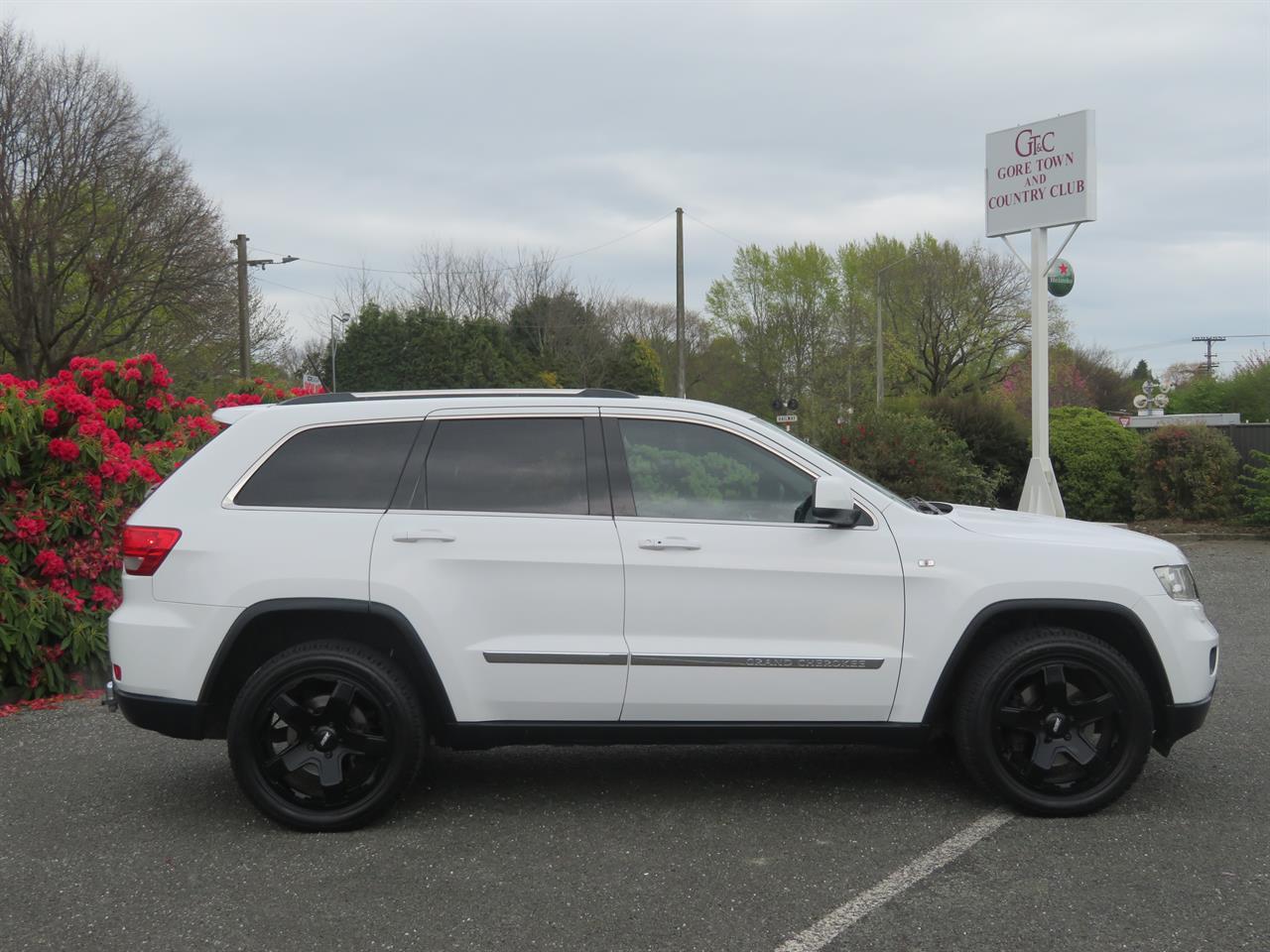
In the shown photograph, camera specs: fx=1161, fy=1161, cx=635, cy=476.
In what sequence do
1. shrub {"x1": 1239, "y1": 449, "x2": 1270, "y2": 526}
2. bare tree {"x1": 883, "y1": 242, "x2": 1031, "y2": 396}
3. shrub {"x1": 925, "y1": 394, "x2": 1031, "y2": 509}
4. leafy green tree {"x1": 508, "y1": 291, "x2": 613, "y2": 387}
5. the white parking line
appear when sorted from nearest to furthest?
the white parking line < shrub {"x1": 1239, "y1": 449, "x2": 1270, "y2": 526} < shrub {"x1": 925, "y1": 394, "x2": 1031, "y2": 509} < bare tree {"x1": 883, "y1": 242, "x2": 1031, "y2": 396} < leafy green tree {"x1": 508, "y1": 291, "x2": 613, "y2": 387}

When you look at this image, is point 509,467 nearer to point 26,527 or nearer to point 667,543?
point 667,543

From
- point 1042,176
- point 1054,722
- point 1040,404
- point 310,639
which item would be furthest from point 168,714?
point 1042,176

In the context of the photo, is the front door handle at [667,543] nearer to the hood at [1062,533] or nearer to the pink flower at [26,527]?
the hood at [1062,533]

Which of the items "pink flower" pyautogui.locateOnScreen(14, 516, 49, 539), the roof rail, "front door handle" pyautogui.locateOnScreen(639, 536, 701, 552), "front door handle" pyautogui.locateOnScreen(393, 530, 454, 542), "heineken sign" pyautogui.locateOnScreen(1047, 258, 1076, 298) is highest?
"heineken sign" pyautogui.locateOnScreen(1047, 258, 1076, 298)

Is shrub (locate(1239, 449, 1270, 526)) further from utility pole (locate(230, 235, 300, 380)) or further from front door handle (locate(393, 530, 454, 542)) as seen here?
utility pole (locate(230, 235, 300, 380))

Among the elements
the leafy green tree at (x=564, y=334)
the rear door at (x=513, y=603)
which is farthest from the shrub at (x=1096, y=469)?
the leafy green tree at (x=564, y=334)

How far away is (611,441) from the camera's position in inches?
192

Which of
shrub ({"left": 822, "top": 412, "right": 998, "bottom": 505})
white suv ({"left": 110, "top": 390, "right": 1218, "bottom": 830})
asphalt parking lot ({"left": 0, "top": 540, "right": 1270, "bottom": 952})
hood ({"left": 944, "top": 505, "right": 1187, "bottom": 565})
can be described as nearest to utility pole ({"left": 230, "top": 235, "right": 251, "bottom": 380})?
shrub ({"left": 822, "top": 412, "right": 998, "bottom": 505})

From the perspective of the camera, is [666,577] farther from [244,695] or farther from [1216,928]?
[1216,928]

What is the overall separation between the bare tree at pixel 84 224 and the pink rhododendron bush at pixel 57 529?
27.0 meters

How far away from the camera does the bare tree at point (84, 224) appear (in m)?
30.6

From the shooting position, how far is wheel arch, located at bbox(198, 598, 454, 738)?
459cm

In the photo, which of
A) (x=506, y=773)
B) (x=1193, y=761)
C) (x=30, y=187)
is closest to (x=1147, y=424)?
(x=1193, y=761)

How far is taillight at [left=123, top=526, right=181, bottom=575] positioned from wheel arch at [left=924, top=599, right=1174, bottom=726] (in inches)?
123
